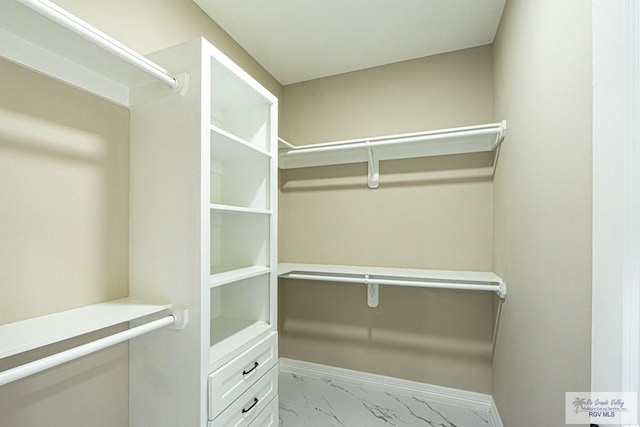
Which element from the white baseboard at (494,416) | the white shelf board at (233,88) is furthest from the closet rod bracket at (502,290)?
the white shelf board at (233,88)

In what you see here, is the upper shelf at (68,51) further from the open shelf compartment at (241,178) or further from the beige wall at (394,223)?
the beige wall at (394,223)

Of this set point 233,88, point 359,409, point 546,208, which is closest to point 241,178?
point 233,88

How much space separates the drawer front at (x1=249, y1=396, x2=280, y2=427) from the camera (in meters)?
1.42

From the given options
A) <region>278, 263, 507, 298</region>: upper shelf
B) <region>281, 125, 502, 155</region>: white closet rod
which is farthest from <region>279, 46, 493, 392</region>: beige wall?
<region>281, 125, 502, 155</region>: white closet rod

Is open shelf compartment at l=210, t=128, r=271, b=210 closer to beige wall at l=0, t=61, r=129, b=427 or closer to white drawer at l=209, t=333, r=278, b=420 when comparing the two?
beige wall at l=0, t=61, r=129, b=427

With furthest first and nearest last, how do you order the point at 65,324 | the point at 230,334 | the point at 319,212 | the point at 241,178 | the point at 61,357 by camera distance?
the point at 319,212
the point at 241,178
the point at 230,334
the point at 65,324
the point at 61,357

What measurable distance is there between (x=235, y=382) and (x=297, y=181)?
154 centimetres

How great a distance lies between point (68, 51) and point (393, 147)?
1.76m

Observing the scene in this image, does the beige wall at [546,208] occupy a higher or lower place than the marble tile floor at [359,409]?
higher

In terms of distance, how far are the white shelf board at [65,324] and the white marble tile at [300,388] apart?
4.44 feet

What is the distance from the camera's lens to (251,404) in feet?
4.47

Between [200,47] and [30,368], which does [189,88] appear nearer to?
[200,47]

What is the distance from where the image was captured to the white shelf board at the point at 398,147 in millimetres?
1768

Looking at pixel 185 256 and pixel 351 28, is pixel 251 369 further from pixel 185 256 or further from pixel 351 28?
pixel 351 28
